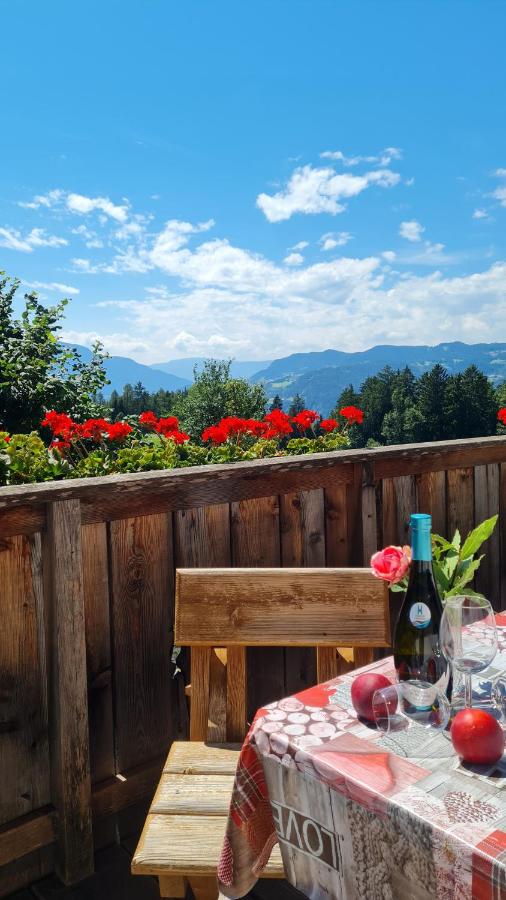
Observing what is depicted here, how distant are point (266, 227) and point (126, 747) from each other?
92.1 m

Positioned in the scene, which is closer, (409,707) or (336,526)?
(409,707)

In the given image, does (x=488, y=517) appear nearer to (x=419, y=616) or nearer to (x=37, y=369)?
(x=419, y=616)

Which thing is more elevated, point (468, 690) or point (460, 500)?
point (460, 500)

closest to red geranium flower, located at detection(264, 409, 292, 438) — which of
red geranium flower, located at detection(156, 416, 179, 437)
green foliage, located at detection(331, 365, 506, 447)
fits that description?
red geranium flower, located at detection(156, 416, 179, 437)

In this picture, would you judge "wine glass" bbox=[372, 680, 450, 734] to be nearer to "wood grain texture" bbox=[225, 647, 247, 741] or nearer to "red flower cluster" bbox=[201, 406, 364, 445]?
"wood grain texture" bbox=[225, 647, 247, 741]

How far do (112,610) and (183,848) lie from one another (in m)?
0.76

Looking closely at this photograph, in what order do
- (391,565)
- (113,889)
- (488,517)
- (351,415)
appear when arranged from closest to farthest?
(391,565) < (113,889) < (488,517) < (351,415)

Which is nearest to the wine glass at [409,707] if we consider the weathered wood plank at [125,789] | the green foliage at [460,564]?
the green foliage at [460,564]

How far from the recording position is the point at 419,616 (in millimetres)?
1229

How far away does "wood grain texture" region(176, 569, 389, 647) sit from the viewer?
1650mm

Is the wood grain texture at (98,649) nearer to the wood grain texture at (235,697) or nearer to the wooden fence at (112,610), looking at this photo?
the wooden fence at (112,610)

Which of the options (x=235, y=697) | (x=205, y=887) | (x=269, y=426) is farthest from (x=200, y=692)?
(x=269, y=426)

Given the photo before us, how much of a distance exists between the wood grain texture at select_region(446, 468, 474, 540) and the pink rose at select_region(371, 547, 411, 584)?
163 cm

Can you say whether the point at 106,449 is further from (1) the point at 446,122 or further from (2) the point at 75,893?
(1) the point at 446,122
